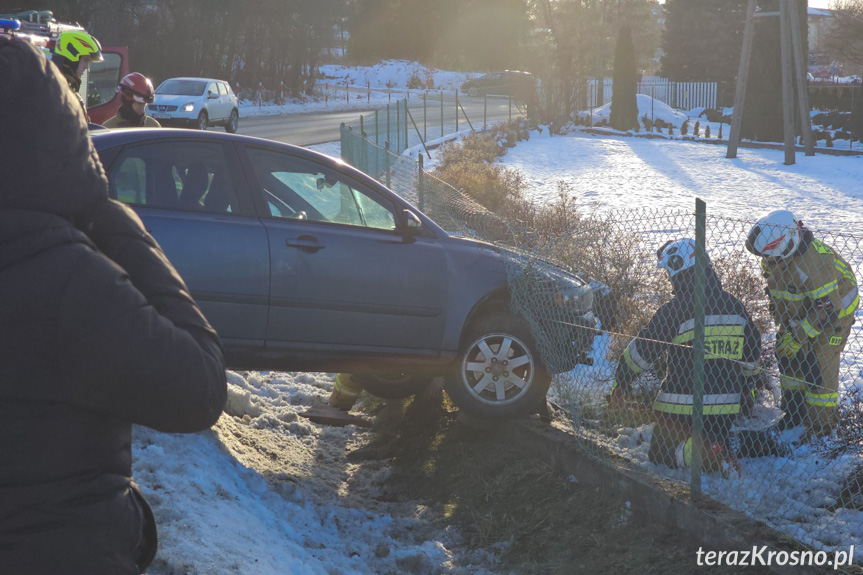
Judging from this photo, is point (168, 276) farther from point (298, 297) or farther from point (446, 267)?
point (446, 267)

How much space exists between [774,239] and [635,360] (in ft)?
3.46

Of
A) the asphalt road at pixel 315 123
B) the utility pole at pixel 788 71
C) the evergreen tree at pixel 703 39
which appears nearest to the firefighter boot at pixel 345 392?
the asphalt road at pixel 315 123

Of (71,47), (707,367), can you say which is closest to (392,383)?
(707,367)

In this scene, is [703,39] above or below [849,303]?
above

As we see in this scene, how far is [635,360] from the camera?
535cm

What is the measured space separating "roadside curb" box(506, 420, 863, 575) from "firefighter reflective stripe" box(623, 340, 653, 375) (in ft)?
1.82

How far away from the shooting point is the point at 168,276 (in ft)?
5.03

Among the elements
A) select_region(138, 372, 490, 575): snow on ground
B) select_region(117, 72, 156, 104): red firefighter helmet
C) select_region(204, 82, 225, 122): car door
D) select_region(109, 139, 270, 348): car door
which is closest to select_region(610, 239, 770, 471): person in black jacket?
select_region(138, 372, 490, 575): snow on ground

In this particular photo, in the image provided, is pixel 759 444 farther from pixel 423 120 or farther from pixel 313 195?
pixel 423 120

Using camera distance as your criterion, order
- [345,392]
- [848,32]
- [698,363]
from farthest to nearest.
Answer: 1. [848,32]
2. [345,392]
3. [698,363]

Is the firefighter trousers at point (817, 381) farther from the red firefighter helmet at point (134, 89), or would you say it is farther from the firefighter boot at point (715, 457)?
the red firefighter helmet at point (134, 89)

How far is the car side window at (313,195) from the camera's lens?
5371mm

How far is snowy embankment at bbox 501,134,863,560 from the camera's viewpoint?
4.54 meters

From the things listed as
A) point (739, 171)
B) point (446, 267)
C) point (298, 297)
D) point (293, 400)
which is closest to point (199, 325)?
point (298, 297)
